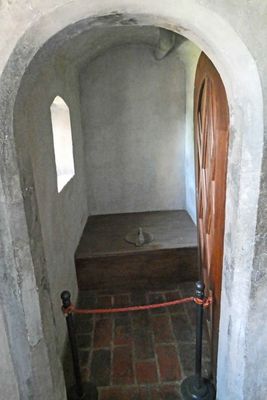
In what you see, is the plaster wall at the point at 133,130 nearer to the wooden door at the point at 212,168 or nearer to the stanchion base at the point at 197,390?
the wooden door at the point at 212,168

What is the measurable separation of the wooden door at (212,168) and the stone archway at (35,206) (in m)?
0.28

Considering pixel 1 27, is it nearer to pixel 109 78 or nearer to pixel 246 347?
pixel 246 347

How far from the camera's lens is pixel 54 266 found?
320 centimetres

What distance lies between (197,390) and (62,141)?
362cm

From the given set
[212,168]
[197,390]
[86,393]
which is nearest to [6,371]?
[86,393]

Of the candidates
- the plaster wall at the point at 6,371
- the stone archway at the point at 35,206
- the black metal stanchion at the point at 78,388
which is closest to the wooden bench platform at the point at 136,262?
the black metal stanchion at the point at 78,388

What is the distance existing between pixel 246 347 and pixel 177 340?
5.37 ft

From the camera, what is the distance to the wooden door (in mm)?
2361

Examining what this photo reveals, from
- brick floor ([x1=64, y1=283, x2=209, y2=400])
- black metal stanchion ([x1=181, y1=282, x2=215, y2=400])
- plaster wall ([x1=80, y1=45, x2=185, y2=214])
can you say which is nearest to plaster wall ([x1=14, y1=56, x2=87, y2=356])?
brick floor ([x1=64, y1=283, x2=209, y2=400])

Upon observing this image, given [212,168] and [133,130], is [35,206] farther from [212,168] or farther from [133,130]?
[133,130]

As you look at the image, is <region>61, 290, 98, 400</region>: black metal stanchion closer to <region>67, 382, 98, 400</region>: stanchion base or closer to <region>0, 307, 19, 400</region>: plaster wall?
<region>67, 382, 98, 400</region>: stanchion base

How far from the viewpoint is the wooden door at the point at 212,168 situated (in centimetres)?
236

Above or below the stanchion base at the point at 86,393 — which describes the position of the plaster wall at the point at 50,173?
above

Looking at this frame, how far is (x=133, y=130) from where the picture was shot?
584cm
